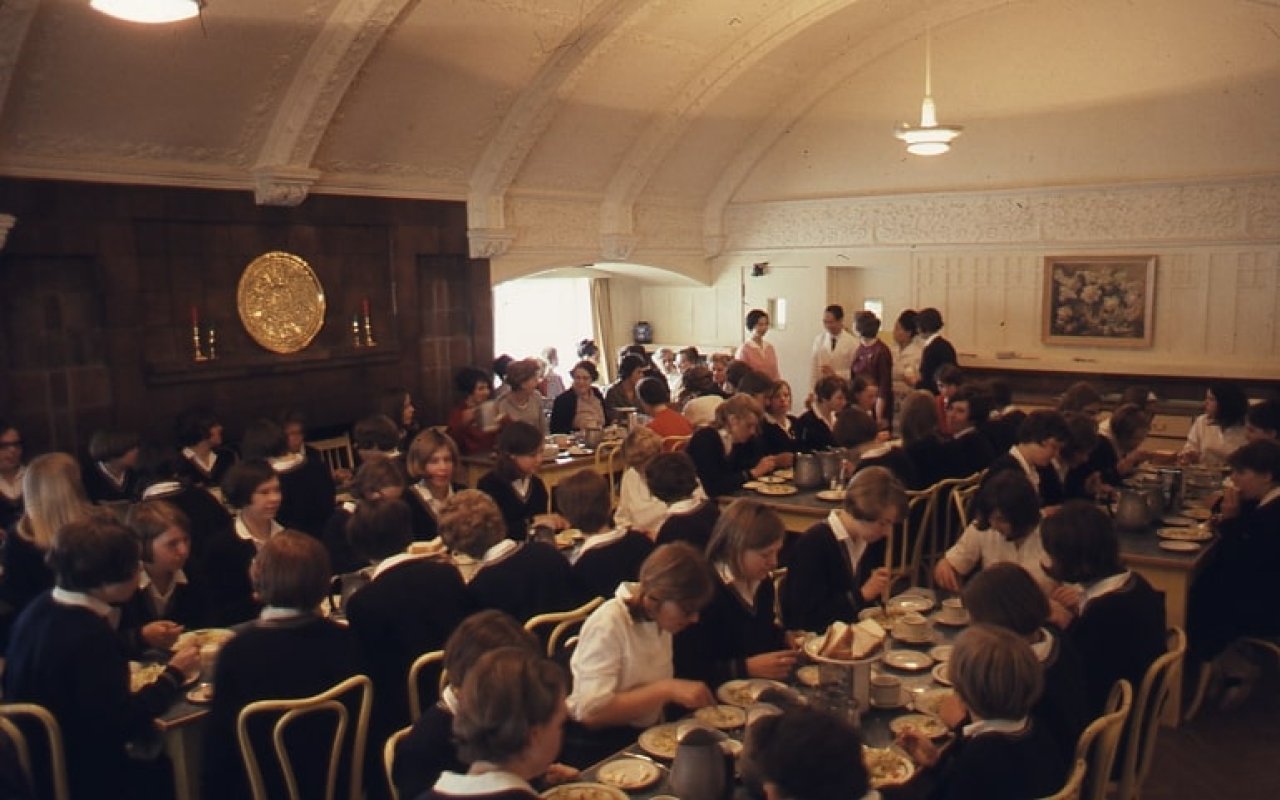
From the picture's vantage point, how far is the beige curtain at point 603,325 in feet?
48.8

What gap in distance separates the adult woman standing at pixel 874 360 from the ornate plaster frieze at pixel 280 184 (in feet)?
18.0

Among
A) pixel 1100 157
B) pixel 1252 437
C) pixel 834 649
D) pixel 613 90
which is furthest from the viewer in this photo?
pixel 1100 157

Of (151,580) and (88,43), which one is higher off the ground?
(88,43)

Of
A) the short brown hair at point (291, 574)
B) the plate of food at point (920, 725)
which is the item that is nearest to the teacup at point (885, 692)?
the plate of food at point (920, 725)

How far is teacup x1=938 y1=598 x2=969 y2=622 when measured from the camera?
436 centimetres

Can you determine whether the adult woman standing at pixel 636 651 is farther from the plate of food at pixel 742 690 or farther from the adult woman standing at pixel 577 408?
the adult woman standing at pixel 577 408

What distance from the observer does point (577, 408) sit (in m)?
9.66

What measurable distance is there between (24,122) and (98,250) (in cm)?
104

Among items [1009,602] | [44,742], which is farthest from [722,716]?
[44,742]

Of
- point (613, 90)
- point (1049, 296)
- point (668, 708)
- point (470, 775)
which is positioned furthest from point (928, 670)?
point (1049, 296)

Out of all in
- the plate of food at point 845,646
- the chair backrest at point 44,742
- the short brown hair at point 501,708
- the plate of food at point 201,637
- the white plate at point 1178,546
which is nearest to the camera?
the short brown hair at point 501,708

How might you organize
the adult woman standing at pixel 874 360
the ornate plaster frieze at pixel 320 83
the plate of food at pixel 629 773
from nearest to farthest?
the plate of food at pixel 629 773 → the ornate plaster frieze at pixel 320 83 → the adult woman standing at pixel 874 360

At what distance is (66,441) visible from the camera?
762 centimetres

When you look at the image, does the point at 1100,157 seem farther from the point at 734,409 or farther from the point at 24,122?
the point at 24,122
